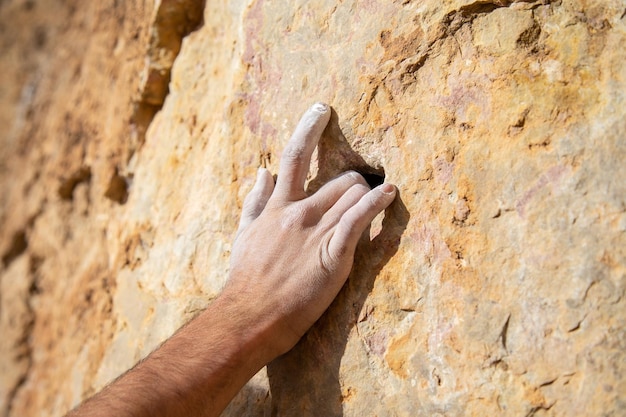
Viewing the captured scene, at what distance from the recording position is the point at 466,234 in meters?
1.05

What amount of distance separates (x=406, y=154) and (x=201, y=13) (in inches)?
45.6

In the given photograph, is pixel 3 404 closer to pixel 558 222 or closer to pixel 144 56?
pixel 144 56

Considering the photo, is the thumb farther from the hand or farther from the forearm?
the forearm

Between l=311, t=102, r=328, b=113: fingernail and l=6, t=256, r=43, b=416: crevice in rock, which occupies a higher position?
l=311, t=102, r=328, b=113: fingernail

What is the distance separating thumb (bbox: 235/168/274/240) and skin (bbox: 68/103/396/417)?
0.05 m

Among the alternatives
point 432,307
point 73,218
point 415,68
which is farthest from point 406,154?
point 73,218

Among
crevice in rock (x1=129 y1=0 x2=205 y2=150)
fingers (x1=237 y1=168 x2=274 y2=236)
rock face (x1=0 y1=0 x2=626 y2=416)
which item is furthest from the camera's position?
crevice in rock (x1=129 y1=0 x2=205 y2=150)

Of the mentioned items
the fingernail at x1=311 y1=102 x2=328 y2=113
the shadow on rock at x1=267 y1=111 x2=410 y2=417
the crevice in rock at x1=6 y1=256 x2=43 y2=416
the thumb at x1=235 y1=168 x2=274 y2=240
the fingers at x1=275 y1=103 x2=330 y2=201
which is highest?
the fingernail at x1=311 y1=102 x2=328 y2=113

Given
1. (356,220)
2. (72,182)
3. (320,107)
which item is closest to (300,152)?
(320,107)

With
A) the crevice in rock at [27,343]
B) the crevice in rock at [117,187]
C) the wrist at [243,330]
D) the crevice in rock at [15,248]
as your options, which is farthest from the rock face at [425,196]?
the crevice in rock at [15,248]

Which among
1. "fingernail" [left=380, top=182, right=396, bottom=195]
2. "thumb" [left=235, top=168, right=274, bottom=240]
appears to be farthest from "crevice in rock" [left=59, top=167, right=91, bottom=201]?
"fingernail" [left=380, top=182, right=396, bottom=195]

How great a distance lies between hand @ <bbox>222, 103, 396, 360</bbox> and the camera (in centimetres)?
112

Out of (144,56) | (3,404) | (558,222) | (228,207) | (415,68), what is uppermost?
(144,56)

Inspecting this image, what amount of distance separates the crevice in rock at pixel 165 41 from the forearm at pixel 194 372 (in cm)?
119
